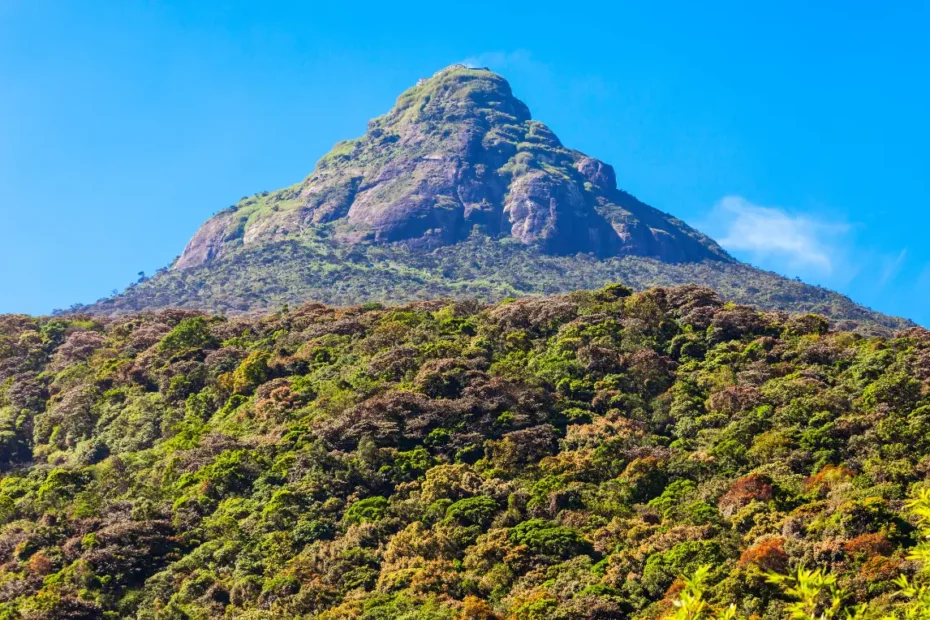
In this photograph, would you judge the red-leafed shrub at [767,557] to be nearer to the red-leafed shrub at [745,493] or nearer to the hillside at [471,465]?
the hillside at [471,465]

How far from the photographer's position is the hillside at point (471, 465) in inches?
1654

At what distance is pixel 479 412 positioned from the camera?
59875 millimetres

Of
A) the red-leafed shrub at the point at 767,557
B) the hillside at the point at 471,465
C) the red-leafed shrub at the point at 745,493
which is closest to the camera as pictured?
the red-leafed shrub at the point at 767,557

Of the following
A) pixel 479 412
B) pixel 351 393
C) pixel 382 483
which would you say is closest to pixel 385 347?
pixel 351 393

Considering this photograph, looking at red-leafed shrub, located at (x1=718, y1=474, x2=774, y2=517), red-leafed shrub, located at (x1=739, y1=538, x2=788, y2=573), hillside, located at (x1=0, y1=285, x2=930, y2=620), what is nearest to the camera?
red-leafed shrub, located at (x1=739, y1=538, x2=788, y2=573)

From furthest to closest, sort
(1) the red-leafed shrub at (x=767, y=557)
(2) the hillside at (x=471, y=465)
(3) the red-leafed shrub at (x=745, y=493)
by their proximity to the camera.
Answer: (3) the red-leafed shrub at (x=745, y=493)
(2) the hillside at (x=471, y=465)
(1) the red-leafed shrub at (x=767, y=557)

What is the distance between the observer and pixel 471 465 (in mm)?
55219

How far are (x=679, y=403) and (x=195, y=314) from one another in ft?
159

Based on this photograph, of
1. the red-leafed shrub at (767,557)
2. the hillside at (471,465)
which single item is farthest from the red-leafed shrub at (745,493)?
the red-leafed shrub at (767,557)

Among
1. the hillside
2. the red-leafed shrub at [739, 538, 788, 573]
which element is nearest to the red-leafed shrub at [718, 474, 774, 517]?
the hillside

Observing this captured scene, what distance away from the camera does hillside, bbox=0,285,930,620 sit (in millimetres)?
42000

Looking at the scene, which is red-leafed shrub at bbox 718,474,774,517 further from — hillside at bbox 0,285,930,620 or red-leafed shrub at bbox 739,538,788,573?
red-leafed shrub at bbox 739,538,788,573

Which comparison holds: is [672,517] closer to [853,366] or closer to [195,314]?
[853,366]

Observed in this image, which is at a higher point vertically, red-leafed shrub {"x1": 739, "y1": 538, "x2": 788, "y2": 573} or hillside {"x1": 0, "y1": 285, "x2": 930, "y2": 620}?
hillside {"x1": 0, "y1": 285, "x2": 930, "y2": 620}
